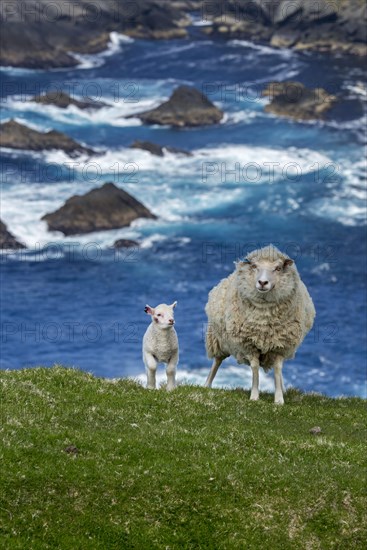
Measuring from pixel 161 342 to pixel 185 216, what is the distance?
45773 millimetres

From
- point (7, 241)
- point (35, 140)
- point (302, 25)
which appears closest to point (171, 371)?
point (7, 241)

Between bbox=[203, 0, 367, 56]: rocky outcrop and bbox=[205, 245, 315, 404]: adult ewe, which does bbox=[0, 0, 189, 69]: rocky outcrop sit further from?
bbox=[205, 245, 315, 404]: adult ewe

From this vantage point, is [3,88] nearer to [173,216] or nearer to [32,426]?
[173,216]

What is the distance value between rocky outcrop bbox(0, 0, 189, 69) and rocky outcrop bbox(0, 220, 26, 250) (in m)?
41.5

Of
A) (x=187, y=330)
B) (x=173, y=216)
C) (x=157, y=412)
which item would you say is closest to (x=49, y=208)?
(x=173, y=216)

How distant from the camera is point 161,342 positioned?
888 inches

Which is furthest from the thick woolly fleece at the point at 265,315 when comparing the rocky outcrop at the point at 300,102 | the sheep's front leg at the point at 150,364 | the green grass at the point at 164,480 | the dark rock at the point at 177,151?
the rocky outcrop at the point at 300,102

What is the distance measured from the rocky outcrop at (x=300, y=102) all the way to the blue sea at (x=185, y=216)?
1189mm

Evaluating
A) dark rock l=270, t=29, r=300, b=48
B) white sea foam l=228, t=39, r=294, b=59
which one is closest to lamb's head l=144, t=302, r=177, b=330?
white sea foam l=228, t=39, r=294, b=59

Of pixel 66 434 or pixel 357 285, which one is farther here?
pixel 357 285

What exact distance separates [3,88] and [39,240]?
3319 cm

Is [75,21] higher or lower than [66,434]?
lower

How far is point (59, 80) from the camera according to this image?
3853 inches

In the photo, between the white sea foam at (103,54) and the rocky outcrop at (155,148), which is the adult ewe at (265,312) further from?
the white sea foam at (103,54)
